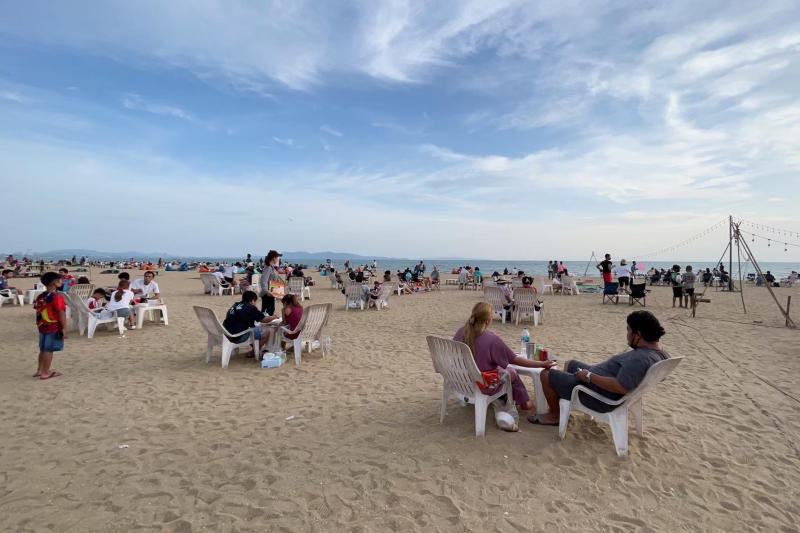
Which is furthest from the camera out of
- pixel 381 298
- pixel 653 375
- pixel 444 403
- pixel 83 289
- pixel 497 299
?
pixel 381 298

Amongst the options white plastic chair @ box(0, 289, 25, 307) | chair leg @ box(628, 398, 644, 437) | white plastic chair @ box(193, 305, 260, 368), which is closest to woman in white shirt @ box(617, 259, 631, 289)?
chair leg @ box(628, 398, 644, 437)

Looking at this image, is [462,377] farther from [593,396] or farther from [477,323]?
[593,396]

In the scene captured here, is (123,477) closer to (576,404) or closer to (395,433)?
(395,433)

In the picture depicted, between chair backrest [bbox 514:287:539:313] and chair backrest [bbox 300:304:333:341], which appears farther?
chair backrest [bbox 514:287:539:313]

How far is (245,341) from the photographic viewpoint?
6.47 m

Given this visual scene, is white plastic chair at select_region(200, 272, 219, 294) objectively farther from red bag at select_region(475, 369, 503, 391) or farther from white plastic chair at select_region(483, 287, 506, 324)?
red bag at select_region(475, 369, 503, 391)

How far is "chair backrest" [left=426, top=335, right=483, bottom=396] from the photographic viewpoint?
3.71 metres

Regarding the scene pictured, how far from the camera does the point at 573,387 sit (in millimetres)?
3654

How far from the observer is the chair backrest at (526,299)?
10.1m

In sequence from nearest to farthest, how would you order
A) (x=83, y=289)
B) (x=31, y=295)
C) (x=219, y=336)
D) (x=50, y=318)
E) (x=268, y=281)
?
(x=50, y=318) < (x=219, y=336) < (x=268, y=281) < (x=83, y=289) < (x=31, y=295)

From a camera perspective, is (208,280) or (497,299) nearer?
(497,299)

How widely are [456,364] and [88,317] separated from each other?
7.97 m

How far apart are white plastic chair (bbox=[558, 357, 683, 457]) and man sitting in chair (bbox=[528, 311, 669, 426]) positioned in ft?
0.14

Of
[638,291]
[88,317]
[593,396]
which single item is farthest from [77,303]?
[638,291]
